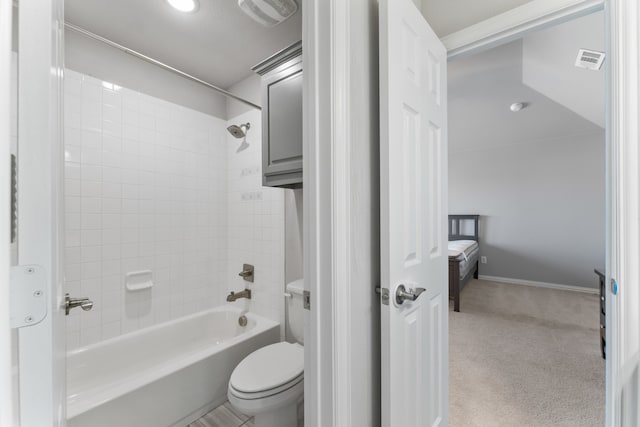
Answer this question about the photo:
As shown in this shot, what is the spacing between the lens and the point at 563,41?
6.21 ft

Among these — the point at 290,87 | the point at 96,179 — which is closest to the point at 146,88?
the point at 96,179

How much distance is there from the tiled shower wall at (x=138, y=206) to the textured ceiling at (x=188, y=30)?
1.18 ft

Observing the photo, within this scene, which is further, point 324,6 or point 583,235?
point 583,235

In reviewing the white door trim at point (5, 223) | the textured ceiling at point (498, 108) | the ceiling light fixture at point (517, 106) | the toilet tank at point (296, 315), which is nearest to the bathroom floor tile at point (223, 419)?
the toilet tank at point (296, 315)

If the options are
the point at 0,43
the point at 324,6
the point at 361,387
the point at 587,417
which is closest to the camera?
the point at 0,43

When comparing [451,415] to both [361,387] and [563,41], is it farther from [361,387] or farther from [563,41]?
[563,41]

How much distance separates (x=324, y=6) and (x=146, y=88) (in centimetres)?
191

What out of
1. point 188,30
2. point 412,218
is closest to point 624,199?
point 412,218

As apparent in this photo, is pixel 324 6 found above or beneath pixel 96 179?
above

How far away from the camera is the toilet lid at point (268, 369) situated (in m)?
1.33

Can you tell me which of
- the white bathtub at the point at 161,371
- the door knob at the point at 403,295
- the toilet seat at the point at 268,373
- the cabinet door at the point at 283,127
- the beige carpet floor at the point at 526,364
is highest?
the cabinet door at the point at 283,127

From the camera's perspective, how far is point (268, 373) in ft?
4.66

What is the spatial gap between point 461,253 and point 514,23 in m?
2.82

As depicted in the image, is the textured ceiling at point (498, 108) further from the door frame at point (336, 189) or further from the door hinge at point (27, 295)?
the door hinge at point (27, 295)
